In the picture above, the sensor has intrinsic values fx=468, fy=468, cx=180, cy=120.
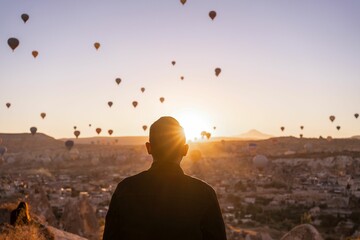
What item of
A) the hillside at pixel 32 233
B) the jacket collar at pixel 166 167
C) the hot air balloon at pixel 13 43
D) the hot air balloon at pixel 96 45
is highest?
the hot air balloon at pixel 96 45

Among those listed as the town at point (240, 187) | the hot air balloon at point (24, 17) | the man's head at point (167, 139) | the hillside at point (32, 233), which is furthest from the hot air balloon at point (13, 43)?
the man's head at point (167, 139)

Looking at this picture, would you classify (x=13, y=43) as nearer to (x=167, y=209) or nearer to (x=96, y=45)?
(x=96, y=45)

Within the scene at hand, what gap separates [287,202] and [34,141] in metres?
99.5

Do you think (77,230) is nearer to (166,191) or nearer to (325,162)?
(166,191)

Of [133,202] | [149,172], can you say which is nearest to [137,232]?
[133,202]

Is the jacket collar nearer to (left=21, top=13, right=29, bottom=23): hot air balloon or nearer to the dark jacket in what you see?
the dark jacket

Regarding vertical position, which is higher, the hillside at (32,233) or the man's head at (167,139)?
the man's head at (167,139)

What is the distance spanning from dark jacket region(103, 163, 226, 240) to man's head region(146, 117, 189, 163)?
0.29 feet

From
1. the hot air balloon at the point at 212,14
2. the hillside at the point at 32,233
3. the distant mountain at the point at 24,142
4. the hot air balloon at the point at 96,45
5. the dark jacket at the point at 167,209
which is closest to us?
the dark jacket at the point at 167,209

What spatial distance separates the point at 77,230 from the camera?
57.3 ft

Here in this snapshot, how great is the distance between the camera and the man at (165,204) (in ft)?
9.12

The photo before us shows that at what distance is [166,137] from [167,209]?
1.41 ft

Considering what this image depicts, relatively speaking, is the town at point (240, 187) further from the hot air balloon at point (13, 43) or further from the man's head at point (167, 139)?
the man's head at point (167, 139)

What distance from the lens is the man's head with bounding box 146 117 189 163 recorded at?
111 inches
